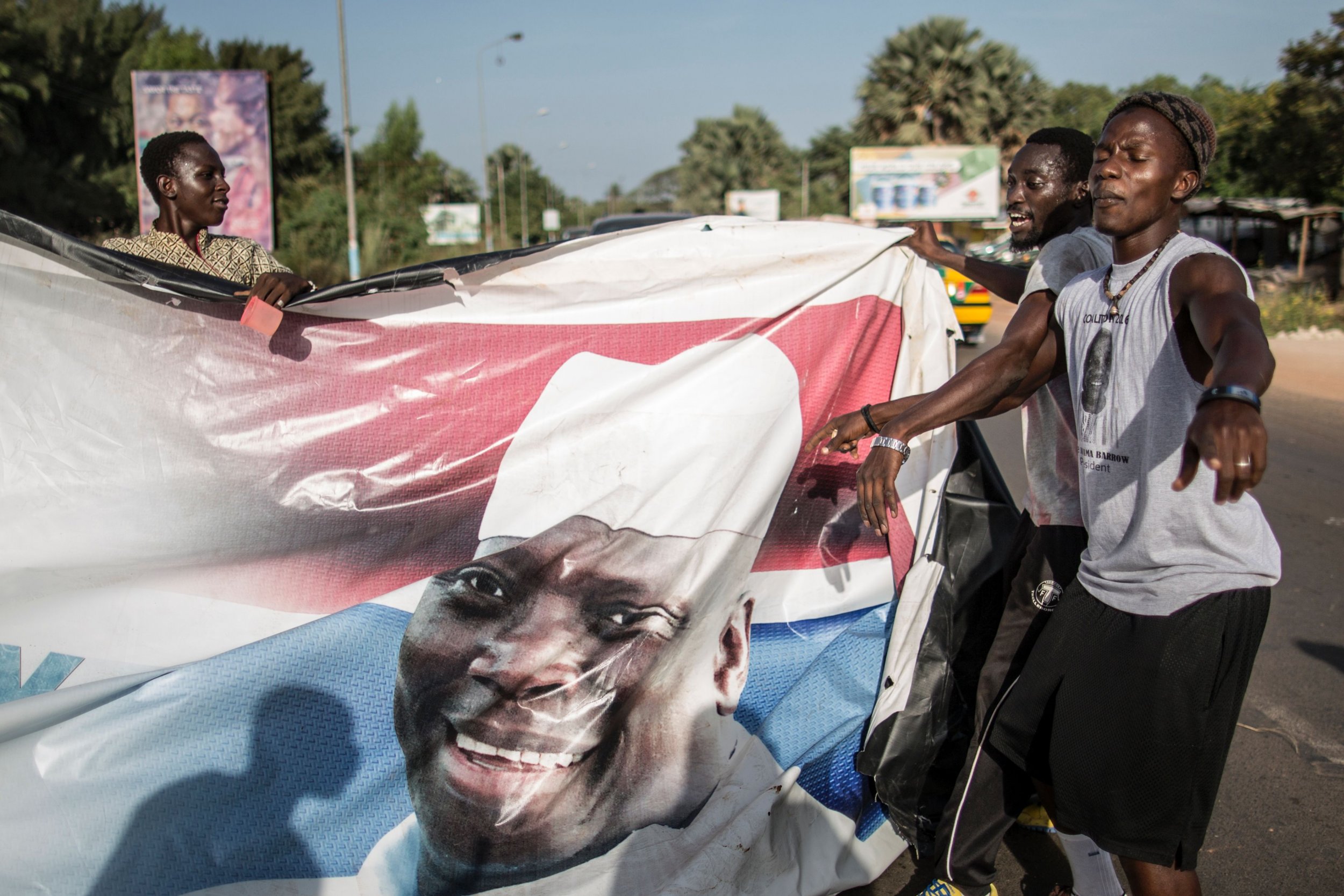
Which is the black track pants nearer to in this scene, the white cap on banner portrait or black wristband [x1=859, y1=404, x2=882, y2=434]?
black wristband [x1=859, y1=404, x2=882, y2=434]

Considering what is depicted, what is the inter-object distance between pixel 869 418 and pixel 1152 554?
762 mm

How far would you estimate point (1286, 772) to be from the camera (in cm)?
310

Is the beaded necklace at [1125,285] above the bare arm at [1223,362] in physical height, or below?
above

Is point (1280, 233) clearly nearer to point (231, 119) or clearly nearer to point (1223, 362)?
point (231, 119)

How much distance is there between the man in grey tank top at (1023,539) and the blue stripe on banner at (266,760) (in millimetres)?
1272

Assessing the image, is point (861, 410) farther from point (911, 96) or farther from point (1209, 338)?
point (911, 96)

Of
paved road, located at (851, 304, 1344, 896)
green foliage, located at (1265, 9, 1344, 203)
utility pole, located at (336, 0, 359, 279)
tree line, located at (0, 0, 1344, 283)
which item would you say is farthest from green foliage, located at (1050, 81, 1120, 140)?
paved road, located at (851, 304, 1344, 896)

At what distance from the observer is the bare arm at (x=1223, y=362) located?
1381mm

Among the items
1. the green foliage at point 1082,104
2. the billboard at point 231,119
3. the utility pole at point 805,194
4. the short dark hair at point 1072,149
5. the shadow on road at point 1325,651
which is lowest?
the shadow on road at point 1325,651

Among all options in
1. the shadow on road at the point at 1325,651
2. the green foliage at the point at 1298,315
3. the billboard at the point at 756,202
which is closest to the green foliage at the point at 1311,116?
the green foliage at the point at 1298,315

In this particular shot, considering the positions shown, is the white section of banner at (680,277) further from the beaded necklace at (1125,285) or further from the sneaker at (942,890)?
the sneaker at (942,890)

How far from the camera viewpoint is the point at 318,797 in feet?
7.33

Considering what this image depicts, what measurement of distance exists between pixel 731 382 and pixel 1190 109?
1.27 m

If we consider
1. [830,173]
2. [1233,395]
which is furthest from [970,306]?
[830,173]
